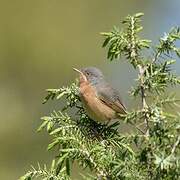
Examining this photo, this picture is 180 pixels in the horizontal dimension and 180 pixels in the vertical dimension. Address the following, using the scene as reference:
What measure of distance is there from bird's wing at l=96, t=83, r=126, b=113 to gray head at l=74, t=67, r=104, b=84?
8 cm

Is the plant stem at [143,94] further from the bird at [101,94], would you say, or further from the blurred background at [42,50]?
the blurred background at [42,50]

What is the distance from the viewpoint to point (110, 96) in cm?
455

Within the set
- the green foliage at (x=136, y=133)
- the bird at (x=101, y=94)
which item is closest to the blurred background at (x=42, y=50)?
the bird at (x=101, y=94)

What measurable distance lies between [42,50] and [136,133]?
10967 mm

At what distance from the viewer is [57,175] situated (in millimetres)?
2350

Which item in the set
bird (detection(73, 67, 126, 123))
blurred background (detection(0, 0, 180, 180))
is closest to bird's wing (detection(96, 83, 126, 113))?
bird (detection(73, 67, 126, 123))

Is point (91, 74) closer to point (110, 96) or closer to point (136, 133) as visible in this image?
point (110, 96)

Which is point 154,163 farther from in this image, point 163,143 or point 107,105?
point 107,105

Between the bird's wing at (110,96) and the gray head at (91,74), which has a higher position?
the gray head at (91,74)

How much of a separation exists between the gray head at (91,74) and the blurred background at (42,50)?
23.4 feet

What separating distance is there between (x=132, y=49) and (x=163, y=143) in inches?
19.2

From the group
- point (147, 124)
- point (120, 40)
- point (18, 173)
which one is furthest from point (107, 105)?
point (18, 173)

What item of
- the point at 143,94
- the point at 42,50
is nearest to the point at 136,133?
the point at 143,94

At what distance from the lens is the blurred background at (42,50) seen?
11.9 m
